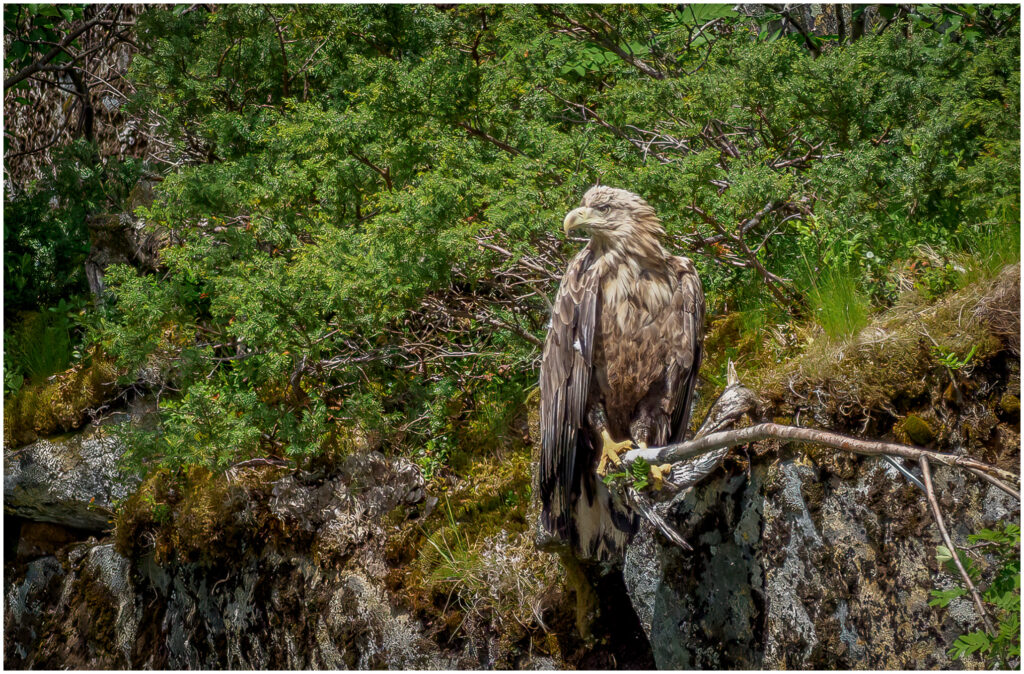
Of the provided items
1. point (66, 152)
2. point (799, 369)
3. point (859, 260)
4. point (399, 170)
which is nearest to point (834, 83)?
point (859, 260)

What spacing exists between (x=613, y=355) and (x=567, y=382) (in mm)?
209

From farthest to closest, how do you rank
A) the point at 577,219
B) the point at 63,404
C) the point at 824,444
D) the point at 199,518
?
the point at 63,404 → the point at 199,518 → the point at 577,219 → the point at 824,444

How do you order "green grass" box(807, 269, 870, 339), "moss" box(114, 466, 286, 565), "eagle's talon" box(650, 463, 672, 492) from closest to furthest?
"eagle's talon" box(650, 463, 672, 492) < "green grass" box(807, 269, 870, 339) < "moss" box(114, 466, 286, 565)

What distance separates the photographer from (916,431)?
3631mm

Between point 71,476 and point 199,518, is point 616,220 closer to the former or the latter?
point 199,518

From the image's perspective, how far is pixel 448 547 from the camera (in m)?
4.99

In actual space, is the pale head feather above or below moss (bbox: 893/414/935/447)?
above

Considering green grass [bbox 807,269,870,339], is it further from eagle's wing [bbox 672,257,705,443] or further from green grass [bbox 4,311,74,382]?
green grass [bbox 4,311,74,382]

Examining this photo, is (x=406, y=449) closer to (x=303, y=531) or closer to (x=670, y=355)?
(x=303, y=531)

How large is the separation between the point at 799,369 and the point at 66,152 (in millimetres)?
6570

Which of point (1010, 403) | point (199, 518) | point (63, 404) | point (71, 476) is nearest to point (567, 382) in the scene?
point (1010, 403)

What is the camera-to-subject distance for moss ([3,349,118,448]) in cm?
688

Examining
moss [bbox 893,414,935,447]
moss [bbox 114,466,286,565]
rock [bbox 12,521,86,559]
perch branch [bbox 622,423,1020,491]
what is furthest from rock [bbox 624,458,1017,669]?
rock [bbox 12,521,86,559]

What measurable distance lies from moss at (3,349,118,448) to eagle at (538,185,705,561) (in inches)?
183
